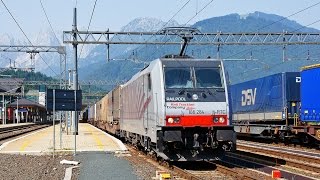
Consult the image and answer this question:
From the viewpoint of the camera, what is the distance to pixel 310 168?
1602 centimetres

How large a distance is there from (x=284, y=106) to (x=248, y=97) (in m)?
6.45

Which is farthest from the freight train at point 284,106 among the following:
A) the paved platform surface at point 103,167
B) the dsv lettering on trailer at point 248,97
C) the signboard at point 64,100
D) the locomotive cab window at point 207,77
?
the signboard at point 64,100

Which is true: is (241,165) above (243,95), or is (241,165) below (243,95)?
below

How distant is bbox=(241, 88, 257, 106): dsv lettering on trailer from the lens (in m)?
32.3

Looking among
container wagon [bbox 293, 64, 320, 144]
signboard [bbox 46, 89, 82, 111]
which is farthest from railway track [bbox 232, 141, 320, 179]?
signboard [bbox 46, 89, 82, 111]

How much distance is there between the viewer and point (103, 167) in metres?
16.6

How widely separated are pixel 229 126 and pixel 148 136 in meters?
3.09

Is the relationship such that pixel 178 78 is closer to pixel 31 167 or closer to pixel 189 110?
pixel 189 110

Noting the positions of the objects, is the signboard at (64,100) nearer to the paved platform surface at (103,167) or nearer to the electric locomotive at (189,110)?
the paved platform surface at (103,167)

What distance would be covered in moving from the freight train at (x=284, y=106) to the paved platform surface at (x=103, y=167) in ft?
30.8

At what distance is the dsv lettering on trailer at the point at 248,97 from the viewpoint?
106 ft

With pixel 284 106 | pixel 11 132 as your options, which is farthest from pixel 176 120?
pixel 11 132

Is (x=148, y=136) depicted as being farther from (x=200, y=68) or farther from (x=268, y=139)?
(x=268, y=139)

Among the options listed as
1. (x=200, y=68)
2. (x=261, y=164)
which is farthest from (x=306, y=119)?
(x=200, y=68)
